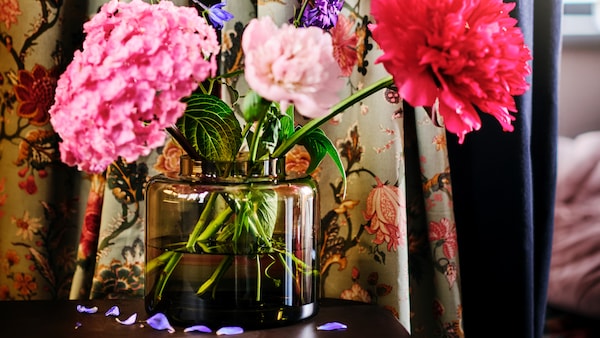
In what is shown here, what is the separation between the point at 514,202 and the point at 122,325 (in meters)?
0.64

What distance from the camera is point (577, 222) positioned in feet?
4.52

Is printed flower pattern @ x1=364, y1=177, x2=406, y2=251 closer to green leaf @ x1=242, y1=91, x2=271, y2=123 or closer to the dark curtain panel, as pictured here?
the dark curtain panel

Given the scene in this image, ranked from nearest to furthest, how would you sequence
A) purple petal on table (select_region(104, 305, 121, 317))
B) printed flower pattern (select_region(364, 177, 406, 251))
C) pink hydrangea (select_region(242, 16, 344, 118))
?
1. pink hydrangea (select_region(242, 16, 344, 118))
2. purple petal on table (select_region(104, 305, 121, 317))
3. printed flower pattern (select_region(364, 177, 406, 251))

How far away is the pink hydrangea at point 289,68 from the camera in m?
0.61

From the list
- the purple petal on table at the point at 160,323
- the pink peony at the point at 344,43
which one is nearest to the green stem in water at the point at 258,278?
the purple petal on table at the point at 160,323

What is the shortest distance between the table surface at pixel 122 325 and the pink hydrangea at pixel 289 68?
0.30 metres

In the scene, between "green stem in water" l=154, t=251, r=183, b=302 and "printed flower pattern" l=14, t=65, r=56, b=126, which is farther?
"printed flower pattern" l=14, t=65, r=56, b=126

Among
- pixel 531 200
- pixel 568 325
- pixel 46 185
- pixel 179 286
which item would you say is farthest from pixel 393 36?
pixel 568 325

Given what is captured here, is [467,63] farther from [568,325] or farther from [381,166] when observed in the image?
[568,325]

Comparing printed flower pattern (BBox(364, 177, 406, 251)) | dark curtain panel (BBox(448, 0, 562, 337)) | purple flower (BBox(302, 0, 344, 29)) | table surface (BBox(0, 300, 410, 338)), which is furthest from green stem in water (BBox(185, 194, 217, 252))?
dark curtain panel (BBox(448, 0, 562, 337))

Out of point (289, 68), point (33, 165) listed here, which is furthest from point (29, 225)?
point (289, 68)

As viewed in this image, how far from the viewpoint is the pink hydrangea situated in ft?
2.01

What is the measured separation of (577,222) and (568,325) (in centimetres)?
23

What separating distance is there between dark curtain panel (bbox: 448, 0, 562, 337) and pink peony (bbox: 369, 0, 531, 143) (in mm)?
395
